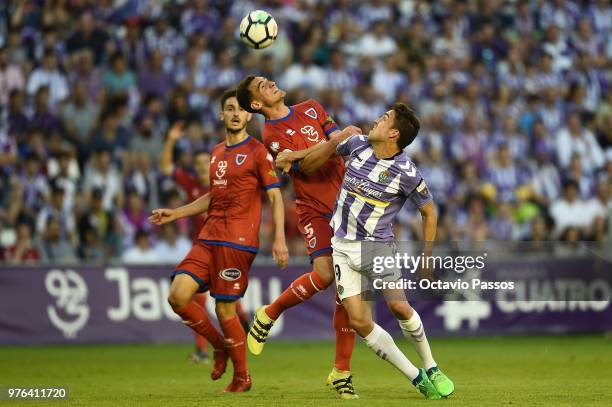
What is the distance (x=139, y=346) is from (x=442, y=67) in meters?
8.64

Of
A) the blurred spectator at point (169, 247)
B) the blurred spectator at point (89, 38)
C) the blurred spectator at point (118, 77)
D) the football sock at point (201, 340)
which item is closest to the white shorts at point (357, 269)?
the football sock at point (201, 340)

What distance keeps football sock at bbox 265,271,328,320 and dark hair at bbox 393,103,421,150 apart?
1564mm

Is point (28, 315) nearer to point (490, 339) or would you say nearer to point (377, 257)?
point (490, 339)

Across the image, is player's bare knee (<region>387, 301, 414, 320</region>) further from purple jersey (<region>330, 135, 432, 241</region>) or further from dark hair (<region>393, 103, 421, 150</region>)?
dark hair (<region>393, 103, 421, 150</region>)

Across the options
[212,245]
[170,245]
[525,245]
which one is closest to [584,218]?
[525,245]

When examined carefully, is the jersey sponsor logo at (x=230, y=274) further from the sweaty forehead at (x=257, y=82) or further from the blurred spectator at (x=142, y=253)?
the blurred spectator at (x=142, y=253)

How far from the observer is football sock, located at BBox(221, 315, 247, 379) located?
33.2 ft

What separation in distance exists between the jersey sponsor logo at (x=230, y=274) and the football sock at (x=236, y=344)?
376 millimetres

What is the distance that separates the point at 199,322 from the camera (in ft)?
34.0

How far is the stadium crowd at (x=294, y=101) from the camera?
17.8m

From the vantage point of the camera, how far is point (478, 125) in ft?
68.9

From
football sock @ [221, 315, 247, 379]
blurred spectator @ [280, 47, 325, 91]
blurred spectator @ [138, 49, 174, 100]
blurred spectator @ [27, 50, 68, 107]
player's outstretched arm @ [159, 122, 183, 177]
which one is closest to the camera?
football sock @ [221, 315, 247, 379]

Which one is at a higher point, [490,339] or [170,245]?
[170,245]

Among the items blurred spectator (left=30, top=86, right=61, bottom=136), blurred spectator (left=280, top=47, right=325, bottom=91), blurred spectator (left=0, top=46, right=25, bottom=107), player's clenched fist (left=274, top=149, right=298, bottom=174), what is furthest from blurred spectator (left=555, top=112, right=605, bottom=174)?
player's clenched fist (left=274, top=149, right=298, bottom=174)
